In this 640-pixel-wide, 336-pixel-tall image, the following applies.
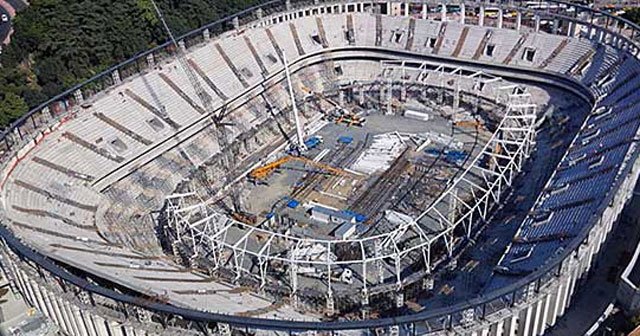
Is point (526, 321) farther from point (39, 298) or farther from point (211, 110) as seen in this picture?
point (211, 110)

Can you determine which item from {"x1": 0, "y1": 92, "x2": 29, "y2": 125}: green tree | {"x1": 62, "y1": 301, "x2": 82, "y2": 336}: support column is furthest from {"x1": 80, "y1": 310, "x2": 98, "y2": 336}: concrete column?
{"x1": 0, "y1": 92, "x2": 29, "y2": 125}: green tree

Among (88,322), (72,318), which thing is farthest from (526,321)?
(72,318)

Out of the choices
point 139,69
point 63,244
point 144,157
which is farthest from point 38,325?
point 139,69

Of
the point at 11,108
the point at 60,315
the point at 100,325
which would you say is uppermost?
the point at 11,108

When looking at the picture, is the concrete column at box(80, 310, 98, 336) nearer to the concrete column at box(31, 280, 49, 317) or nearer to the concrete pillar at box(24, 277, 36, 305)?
the concrete column at box(31, 280, 49, 317)

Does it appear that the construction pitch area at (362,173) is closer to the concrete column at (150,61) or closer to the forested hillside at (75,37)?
the concrete column at (150,61)
